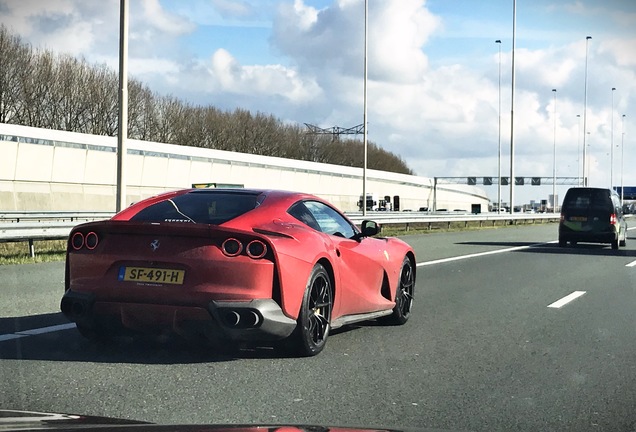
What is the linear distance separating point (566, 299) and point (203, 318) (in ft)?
22.1

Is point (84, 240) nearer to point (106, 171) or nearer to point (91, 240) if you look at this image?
point (91, 240)

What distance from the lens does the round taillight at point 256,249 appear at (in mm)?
6505

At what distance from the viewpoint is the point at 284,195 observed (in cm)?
750

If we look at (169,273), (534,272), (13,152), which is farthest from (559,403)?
(13,152)

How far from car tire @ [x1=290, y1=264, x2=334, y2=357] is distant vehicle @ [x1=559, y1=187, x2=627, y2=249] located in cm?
1885

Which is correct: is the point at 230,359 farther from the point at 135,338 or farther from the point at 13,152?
the point at 13,152

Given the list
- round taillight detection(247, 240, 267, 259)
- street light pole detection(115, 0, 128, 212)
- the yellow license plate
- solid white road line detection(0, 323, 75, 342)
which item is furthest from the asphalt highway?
street light pole detection(115, 0, 128, 212)

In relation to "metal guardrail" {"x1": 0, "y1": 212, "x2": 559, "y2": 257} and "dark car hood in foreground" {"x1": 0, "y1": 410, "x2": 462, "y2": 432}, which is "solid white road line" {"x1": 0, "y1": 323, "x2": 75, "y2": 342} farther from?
"metal guardrail" {"x1": 0, "y1": 212, "x2": 559, "y2": 257}

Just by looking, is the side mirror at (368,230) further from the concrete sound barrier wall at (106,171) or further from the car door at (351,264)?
the concrete sound barrier wall at (106,171)

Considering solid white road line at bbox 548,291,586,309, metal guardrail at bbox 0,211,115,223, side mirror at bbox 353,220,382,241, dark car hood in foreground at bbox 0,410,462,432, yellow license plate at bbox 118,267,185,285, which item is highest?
metal guardrail at bbox 0,211,115,223

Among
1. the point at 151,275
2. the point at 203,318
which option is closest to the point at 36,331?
the point at 151,275

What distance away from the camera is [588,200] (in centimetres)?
2483

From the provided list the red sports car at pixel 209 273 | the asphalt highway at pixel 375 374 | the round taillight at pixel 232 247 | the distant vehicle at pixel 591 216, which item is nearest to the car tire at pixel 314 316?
the red sports car at pixel 209 273

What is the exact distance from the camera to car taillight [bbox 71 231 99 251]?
22.3 feet
